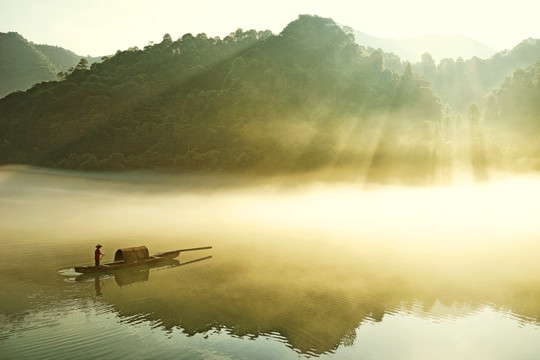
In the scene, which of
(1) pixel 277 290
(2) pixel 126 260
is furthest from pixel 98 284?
(1) pixel 277 290

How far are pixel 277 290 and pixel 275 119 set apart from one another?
364 ft

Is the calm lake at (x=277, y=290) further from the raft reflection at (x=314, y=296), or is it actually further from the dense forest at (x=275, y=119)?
the dense forest at (x=275, y=119)

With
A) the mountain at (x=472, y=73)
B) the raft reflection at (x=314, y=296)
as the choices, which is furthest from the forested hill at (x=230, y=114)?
the raft reflection at (x=314, y=296)

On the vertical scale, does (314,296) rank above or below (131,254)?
below

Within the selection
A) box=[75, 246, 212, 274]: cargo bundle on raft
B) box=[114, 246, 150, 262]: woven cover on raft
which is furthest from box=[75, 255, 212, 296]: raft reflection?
box=[114, 246, 150, 262]: woven cover on raft

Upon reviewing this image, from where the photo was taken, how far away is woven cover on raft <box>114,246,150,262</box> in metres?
34.8

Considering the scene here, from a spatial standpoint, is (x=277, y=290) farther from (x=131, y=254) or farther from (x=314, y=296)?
(x=131, y=254)

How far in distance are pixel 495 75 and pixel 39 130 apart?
196335 mm

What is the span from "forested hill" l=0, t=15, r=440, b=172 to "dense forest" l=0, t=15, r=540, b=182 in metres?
0.35

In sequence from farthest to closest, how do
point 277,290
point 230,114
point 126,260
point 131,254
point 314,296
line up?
point 230,114, point 131,254, point 126,260, point 277,290, point 314,296

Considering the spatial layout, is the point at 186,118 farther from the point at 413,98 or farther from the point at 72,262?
the point at 72,262

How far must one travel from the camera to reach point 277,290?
3183cm

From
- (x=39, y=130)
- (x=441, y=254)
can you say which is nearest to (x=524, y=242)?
(x=441, y=254)

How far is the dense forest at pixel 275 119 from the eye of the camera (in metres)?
127
